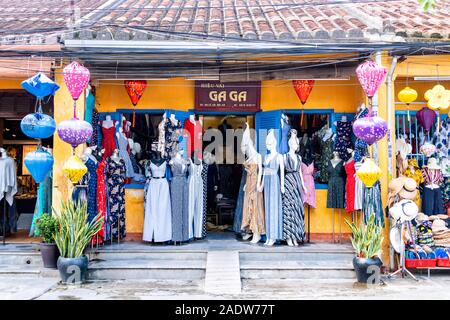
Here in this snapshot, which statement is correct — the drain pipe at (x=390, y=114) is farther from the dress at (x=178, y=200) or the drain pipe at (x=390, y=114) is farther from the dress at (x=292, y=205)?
the dress at (x=178, y=200)

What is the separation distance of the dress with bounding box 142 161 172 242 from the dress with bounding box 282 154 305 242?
→ 85.7 inches

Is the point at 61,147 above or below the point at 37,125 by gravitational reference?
below

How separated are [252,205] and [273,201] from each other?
1.51 feet

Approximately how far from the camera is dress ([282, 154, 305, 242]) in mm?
9484

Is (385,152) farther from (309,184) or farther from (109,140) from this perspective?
(109,140)

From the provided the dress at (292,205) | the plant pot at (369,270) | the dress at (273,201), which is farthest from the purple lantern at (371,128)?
the dress at (273,201)

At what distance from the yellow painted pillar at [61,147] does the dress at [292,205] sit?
150 inches

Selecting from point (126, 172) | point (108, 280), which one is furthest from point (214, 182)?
point (108, 280)

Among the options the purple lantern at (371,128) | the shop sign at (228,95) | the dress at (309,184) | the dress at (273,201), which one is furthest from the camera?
the shop sign at (228,95)

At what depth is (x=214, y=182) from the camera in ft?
38.3

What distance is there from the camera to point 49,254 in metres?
8.38

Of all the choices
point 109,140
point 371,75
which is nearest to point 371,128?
point 371,75

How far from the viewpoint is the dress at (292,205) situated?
948cm

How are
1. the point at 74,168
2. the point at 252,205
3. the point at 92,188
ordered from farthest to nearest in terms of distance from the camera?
1. the point at 252,205
2. the point at 92,188
3. the point at 74,168
